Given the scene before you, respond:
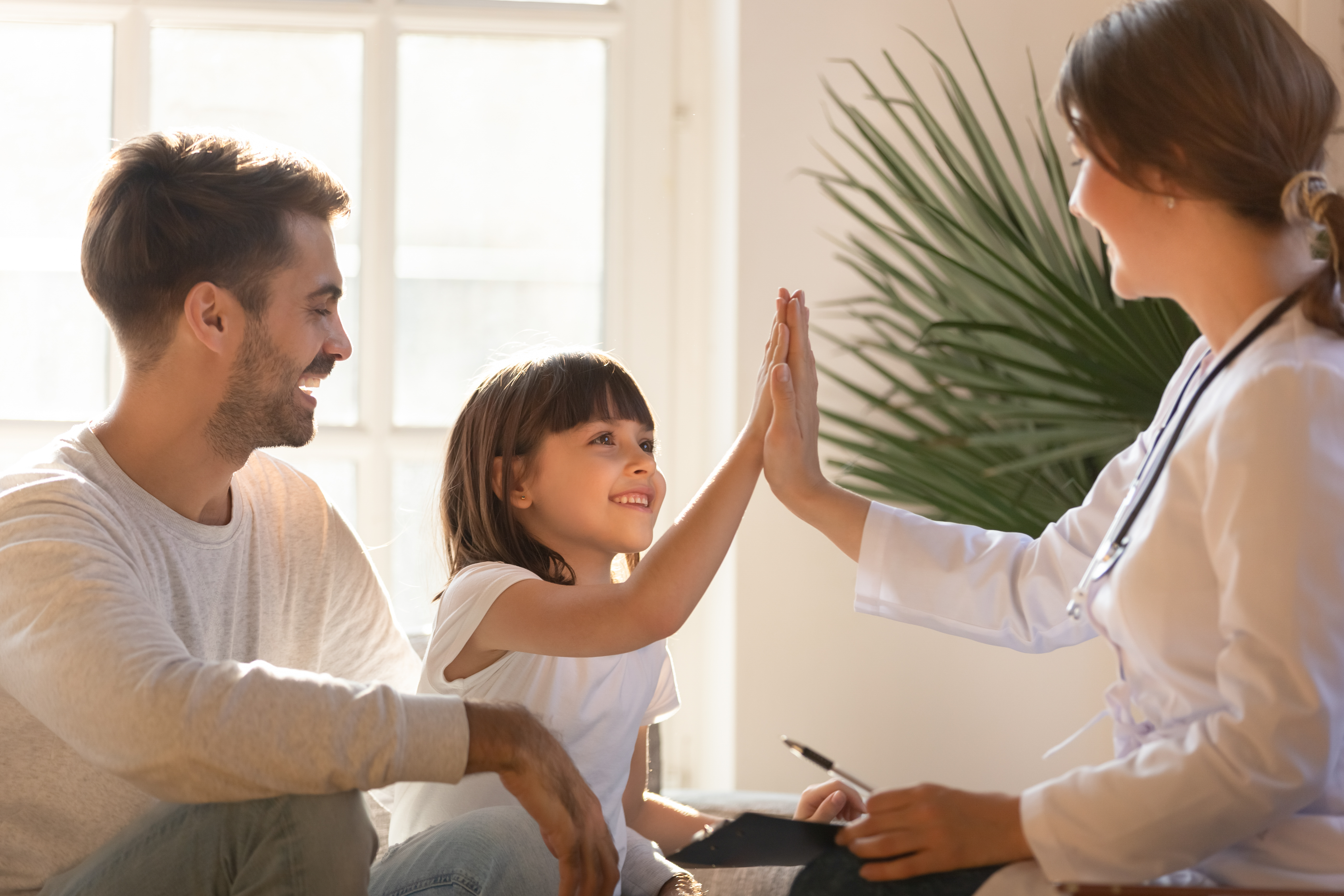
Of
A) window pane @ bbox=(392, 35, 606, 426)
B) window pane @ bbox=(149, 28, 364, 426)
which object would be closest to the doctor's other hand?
window pane @ bbox=(392, 35, 606, 426)

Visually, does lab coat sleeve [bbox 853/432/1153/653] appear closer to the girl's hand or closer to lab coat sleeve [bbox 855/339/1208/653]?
lab coat sleeve [bbox 855/339/1208/653]

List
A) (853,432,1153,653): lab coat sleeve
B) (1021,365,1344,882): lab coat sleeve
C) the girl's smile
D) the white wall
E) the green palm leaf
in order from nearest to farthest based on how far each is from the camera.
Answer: (1021,365,1344,882): lab coat sleeve < (853,432,1153,653): lab coat sleeve < the girl's smile < the green palm leaf < the white wall

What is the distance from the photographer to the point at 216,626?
1.49m

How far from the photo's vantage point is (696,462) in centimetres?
256

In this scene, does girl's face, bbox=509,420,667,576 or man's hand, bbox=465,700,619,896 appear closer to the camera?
man's hand, bbox=465,700,619,896

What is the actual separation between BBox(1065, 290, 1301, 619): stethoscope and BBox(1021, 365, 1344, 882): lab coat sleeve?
83 millimetres

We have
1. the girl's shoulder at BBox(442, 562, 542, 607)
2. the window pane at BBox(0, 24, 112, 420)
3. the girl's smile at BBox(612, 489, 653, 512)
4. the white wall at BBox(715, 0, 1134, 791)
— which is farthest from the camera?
the window pane at BBox(0, 24, 112, 420)

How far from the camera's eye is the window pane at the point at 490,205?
255 centimetres

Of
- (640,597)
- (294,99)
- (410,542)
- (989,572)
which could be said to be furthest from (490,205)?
(989,572)

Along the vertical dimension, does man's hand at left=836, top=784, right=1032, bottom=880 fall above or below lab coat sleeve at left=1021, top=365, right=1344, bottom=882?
below

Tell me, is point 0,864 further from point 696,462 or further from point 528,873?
point 696,462

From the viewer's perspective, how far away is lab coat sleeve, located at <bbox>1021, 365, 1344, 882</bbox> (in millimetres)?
888

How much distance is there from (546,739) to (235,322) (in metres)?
0.74

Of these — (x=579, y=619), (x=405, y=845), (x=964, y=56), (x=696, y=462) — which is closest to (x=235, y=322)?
(x=579, y=619)
